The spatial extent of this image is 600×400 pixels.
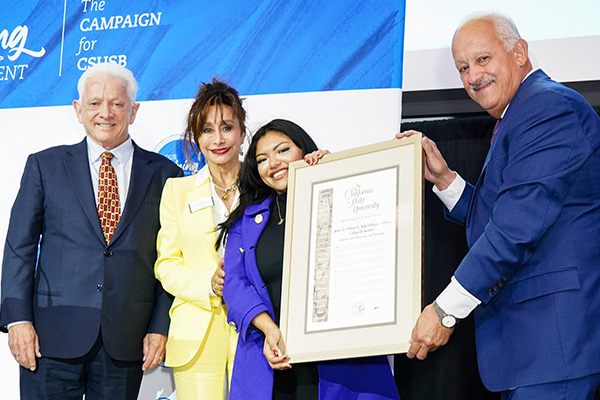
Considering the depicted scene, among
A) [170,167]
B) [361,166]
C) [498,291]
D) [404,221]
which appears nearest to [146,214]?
[170,167]

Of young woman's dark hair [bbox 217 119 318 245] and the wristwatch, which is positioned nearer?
the wristwatch

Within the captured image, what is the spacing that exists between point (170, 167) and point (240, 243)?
85cm

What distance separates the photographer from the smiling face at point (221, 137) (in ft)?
10.1

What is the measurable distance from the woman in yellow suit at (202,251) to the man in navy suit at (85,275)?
0.14m

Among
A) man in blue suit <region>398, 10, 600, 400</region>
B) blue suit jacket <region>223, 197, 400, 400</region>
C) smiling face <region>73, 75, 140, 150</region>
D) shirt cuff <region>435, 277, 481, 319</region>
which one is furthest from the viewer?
smiling face <region>73, 75, 140, 150</region>

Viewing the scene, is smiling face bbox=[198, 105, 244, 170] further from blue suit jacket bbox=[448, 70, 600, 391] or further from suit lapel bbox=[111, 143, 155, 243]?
blue suit jacket bbox=[448, 70, 600, 391]

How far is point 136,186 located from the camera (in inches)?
125

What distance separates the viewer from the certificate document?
7.63 feet

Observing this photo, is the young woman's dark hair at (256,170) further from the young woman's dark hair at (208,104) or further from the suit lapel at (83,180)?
the suit lapel at (83,180)

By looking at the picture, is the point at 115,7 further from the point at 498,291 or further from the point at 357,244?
the point at 498,291

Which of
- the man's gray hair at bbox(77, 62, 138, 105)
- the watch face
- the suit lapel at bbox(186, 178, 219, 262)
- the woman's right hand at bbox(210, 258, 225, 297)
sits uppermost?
the man's gray hair at bbox(77, 62, 138, 105)

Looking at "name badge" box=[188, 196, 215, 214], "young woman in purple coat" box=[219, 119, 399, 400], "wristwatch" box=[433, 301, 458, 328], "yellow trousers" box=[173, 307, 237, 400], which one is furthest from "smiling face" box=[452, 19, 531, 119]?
"yellow trousers" box=[173, 307, 237, 400]

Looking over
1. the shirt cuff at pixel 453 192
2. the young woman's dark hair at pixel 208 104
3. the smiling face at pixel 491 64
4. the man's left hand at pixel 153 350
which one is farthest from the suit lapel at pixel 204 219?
the smiling face at pixel 491 64

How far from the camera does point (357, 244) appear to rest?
2434 mm
